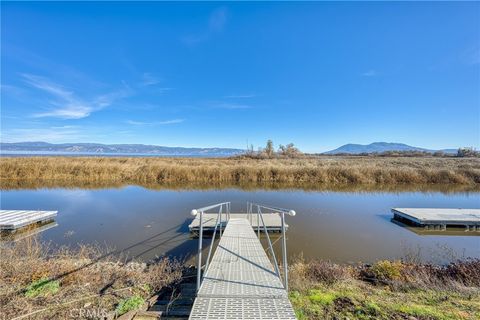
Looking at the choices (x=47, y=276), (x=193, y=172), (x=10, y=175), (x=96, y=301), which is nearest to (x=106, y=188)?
(x=193, y=172)

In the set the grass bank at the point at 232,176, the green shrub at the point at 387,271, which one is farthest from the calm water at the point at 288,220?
the grass bank at the point at 232,176

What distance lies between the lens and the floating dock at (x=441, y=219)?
8273 mm

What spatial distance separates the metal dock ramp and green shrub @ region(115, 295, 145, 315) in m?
0.93

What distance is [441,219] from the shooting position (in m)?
8.36

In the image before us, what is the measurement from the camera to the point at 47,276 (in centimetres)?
383

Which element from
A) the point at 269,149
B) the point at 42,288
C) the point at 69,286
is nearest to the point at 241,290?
the point at 69,286

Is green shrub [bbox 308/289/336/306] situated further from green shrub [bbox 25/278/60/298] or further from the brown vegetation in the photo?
green shrub [bbox 25/278/60/298]

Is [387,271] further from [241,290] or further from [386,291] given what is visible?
[241,290]

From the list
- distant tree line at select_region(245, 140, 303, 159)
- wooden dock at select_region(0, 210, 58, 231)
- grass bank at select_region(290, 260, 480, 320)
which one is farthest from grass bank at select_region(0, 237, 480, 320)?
distant tree line at select_region(245, 140, 303, 159)

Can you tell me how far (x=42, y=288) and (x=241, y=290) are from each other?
3.18 m

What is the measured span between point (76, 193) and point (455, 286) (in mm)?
17305

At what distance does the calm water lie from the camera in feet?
21.1

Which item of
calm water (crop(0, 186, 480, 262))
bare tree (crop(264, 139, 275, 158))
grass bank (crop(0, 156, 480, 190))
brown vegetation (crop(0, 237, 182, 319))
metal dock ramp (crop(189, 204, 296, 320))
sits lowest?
calm water (crop(0, 186, 480, 262))

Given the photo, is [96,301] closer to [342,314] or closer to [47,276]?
[47,276]
